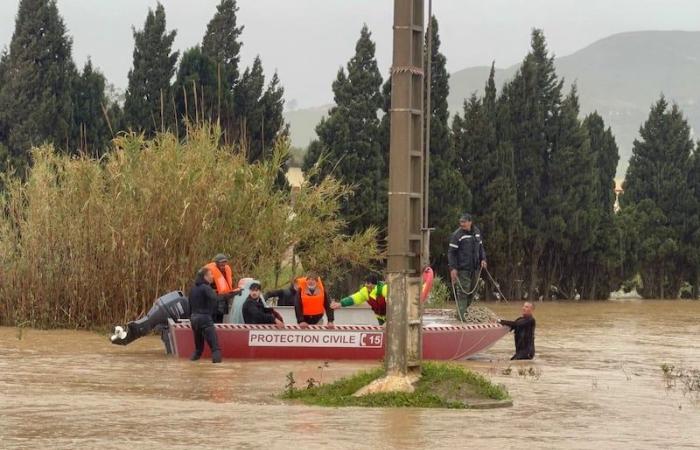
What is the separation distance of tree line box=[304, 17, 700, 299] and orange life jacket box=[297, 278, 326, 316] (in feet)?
61.3

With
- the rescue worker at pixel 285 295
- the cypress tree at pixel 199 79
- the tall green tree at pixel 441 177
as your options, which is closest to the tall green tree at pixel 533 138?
the tall green tree at pixel 441 177

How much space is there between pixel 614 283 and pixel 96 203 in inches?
1082

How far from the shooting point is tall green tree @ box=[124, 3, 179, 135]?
4506 cm

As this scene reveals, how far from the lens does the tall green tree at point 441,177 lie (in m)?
44.7

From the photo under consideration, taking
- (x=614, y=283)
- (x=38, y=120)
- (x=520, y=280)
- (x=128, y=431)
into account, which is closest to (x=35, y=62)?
(x=38, y=120)

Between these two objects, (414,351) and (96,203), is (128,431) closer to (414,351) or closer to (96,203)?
(414,351)

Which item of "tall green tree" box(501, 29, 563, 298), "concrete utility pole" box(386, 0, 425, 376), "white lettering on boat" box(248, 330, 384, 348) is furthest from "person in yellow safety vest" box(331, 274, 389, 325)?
"tall green tree" box(501, 29, 563, 298)

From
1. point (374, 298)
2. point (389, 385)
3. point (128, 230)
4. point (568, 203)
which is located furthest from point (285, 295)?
point (568, 203)

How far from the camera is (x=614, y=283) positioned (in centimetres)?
5206

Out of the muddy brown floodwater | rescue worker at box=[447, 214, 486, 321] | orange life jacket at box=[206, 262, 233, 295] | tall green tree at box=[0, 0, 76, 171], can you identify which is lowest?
the muddy brown floodwater

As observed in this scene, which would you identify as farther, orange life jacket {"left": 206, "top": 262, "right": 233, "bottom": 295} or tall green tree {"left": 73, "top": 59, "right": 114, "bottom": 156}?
tall green tree {"left": 73, "top": 59, "right": 114, "bottom": 156}

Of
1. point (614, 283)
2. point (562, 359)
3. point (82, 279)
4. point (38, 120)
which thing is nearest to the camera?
point (562, 359)

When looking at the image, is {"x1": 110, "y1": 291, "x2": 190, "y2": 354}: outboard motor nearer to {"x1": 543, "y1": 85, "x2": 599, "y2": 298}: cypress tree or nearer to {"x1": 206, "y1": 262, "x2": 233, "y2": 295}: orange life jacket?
{"x1": 206, "y1": 262, "x2": 233, "y2": 295}: orange life jacket

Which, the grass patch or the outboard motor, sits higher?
the outboard motor
